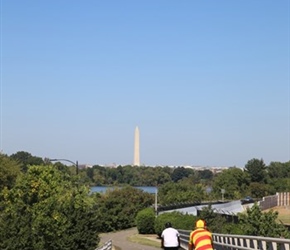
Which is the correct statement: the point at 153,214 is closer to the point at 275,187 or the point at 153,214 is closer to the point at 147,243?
the point at 147,243

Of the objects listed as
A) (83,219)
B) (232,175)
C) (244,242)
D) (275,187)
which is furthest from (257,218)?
(275,187)

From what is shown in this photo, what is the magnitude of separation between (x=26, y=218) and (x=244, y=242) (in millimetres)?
23399

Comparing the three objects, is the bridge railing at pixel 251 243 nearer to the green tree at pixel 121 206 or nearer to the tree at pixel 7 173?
the tree at pixel 7 173

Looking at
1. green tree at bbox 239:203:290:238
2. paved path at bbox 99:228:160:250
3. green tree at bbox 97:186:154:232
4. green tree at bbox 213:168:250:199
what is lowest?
paved path at bbox 99:228:160:250

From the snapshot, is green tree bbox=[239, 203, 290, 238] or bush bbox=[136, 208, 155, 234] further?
bush bbox=[136, 208, 155, 234]

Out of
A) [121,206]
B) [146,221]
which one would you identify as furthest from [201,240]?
[121,206]

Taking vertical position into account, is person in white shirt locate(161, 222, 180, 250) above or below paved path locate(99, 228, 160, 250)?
above

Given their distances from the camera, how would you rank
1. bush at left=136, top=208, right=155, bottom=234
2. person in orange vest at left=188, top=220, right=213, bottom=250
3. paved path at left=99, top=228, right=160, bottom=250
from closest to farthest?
person in orange vest at left=188, top=220, right=213, bottom=250 → paved path at left=99, top=228, right=160, bottom=250 → bush at left=136, top=208, right=155, bottom=234

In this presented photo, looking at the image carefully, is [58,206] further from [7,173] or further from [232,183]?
[232,183]

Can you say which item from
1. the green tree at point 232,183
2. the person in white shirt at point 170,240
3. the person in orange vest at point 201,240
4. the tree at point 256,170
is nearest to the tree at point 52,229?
the person in white shirt at point 170,240

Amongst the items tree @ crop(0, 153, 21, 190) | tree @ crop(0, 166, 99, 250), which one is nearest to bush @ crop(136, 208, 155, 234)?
tree @ crop(0, 153, 21, 190)

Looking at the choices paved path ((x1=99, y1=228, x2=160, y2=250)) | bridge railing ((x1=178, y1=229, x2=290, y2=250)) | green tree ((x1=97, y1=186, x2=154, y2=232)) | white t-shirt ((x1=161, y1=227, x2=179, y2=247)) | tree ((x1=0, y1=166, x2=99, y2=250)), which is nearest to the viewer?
bridge railing ((x1=178, y1=229, x2=290, y2=250))

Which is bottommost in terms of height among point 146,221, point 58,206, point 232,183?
point 146,221

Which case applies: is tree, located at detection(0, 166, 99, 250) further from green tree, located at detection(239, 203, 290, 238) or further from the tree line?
green tree, located at detection(239, 203, 290, 238)
